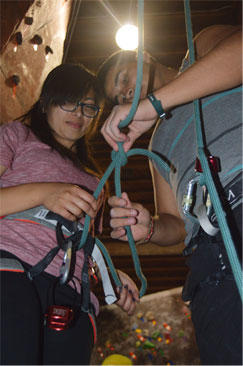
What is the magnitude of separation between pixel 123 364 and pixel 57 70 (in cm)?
253

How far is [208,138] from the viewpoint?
83cm

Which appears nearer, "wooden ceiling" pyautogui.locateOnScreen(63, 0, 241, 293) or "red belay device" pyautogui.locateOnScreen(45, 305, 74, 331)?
"red belay device" pyautogui.locateOnScreen(45, 305, 74, 331)

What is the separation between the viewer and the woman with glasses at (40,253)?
81 cm

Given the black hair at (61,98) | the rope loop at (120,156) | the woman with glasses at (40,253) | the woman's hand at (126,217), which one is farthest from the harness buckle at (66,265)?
the black hair at (61,98)

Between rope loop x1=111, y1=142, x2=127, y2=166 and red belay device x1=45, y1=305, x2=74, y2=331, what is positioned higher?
rope loop x1=111, y1=142, x2=127, y2=166

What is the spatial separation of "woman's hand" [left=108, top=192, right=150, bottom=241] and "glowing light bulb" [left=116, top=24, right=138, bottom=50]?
2.56 m

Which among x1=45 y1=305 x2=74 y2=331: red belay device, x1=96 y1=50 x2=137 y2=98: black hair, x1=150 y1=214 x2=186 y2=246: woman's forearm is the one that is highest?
x1=96 y1=50 x2=137 y2=98: black hair

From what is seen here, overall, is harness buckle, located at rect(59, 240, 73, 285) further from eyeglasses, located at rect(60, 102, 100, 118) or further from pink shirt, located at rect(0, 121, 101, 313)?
eyeglasses, located at rect(60, 102, 100, 118)

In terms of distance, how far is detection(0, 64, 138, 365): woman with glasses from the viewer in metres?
0.81

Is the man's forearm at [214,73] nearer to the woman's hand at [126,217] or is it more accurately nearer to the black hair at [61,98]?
the woman's hand at [126,217]

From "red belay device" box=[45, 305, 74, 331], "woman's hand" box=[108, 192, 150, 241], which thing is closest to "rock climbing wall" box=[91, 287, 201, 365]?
"woman's hand" box=[108, 192, 150, 241]

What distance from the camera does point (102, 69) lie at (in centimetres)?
162

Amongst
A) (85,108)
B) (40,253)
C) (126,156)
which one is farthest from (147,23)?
(40,253)

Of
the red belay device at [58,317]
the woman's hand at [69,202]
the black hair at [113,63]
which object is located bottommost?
the red belay device at [58,317]
